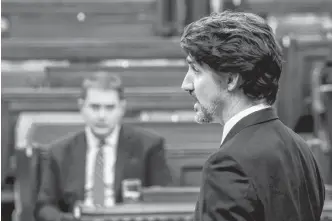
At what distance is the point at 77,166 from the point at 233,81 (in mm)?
1704

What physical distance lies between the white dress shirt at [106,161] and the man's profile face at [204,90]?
159cm

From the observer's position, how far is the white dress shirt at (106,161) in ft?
8.13

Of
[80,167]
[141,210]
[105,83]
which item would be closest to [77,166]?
[80,167]

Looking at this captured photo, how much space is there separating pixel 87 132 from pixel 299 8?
145 cm

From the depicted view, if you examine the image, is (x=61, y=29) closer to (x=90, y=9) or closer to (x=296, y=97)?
(x=90, y=9)

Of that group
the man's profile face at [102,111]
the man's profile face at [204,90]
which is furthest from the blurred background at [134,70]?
the man's profile face at [204,90]

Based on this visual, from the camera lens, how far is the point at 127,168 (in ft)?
8.24

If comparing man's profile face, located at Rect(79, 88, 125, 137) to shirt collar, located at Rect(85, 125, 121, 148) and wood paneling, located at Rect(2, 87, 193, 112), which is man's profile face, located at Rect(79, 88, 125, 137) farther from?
wood paneling, located at Rect(2, 87, 193, 112)

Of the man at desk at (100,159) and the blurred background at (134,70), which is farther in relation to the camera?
the blurred background at (134,70)

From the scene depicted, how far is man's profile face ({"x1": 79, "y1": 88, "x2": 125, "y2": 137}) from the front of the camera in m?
2.54

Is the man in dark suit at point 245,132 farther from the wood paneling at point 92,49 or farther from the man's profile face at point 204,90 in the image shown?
the wood paneling at point 92,49

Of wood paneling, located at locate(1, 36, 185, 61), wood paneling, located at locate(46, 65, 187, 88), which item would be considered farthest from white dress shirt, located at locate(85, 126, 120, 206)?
wood paneling, located at locate(1, 36, 185, 61)

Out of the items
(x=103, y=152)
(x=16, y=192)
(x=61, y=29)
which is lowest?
(x=16, y=192)

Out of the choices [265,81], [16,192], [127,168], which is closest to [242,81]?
[265,81]
